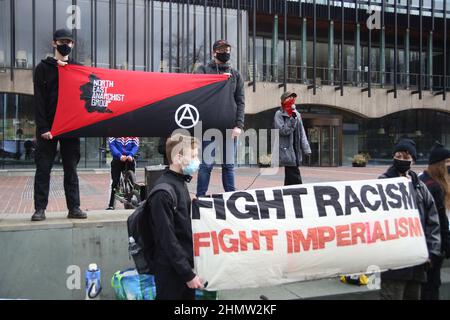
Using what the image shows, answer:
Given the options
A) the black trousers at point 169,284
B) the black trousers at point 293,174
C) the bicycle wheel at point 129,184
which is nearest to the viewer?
the black trousers at point 169,284

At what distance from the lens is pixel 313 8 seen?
2686 cm

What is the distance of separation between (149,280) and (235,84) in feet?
10.2

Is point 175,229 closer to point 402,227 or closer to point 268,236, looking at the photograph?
point 268,236

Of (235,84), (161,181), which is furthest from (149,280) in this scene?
(235,84)

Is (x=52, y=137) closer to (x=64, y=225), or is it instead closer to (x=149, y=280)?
(x=64, y=225)

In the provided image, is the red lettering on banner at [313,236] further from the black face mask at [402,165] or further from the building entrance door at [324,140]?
the building entrance door at [324,140]

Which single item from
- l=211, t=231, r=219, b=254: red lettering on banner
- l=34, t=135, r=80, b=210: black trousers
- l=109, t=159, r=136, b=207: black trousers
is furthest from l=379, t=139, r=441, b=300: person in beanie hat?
l=109, t=159, r=136, b=207: black trousers

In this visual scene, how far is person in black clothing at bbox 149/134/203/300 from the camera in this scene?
10.4ft

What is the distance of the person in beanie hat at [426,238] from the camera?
4043mm

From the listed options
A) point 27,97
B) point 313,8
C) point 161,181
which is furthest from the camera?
point 313,8

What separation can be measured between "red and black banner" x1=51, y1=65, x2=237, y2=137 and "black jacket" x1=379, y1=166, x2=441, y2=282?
2.60 m

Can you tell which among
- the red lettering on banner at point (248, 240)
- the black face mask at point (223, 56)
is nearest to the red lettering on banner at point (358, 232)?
the red lettering on banner at point (248, 240)

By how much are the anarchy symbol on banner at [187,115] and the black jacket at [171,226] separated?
2.31 metres

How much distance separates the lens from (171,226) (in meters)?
3.21
